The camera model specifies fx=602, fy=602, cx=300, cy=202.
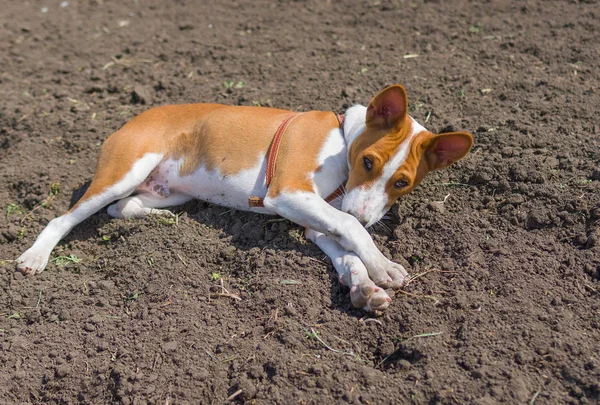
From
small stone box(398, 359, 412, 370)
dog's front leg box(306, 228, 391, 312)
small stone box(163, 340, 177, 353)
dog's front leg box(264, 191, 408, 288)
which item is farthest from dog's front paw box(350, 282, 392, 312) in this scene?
small stone box(163, 340, 177, 353)

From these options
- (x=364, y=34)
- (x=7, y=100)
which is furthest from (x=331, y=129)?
(x=7, y=100)

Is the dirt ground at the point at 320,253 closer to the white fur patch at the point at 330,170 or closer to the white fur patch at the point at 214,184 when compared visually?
the white fur patch at the point at 214,184

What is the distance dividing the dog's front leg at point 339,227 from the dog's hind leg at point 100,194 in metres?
1.42

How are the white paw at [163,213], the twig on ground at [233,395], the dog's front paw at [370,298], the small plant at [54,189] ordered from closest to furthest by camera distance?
the twig on ground at [233,395] → the dog's front paw at [370,298] → the white paw at [163,213] → the small plant at [54,189]

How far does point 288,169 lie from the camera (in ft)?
17.0

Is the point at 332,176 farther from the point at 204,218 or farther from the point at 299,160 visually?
the point at 204,218

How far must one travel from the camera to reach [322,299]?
4516 mm

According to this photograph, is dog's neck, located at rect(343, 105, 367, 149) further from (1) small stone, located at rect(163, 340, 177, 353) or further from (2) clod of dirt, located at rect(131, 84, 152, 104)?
(2) clod of dirt, located at rect(131, 84, 152, 104)

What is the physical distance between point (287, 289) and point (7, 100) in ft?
16.4

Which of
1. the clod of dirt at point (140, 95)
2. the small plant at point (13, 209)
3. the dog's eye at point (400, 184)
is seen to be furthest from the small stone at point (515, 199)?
the small plant at point (13, 209)

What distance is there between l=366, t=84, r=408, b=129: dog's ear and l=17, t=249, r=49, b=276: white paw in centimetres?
310

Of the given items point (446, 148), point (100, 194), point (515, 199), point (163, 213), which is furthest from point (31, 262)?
point (515, 199)

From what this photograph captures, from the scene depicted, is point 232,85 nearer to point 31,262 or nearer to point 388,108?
point 388,108

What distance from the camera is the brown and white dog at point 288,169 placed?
4699 mm
